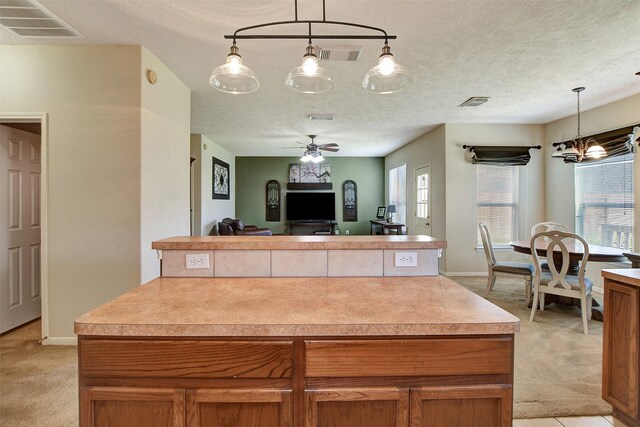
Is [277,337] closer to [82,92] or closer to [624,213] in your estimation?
[82,92]

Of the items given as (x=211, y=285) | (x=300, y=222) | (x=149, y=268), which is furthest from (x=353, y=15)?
(x=300, y=222)

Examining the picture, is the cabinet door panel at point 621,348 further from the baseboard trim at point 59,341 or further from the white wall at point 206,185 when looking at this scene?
the white wall at point 206,185

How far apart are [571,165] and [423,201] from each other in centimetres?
241

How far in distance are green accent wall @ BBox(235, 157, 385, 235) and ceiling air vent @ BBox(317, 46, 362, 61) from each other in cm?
621

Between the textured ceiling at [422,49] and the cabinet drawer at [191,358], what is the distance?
84.8 inches

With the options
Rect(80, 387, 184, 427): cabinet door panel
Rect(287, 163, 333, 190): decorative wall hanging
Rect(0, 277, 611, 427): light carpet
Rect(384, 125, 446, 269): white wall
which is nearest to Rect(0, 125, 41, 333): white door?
Rect(0, 277, 611, 427): light carpet

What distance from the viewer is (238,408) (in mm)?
1028

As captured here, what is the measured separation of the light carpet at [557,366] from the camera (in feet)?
6.51

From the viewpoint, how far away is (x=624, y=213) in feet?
13.3

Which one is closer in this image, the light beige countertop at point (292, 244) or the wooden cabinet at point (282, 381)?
the wooden cabinet at point (282, 381)

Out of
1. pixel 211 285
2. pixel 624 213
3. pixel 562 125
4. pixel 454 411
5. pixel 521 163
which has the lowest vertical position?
A: pixel 454 411

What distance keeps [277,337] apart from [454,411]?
0.63 m

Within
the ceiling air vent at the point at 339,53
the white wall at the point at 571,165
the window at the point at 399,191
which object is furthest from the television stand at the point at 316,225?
the ceiling air vent at the point at 339,53

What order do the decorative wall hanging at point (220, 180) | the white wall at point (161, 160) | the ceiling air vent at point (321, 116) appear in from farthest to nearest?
the decorative wall hanging at point (220, 180)
the ceiling air vent at point (321, 116)
the white wall at point (161, 160)
